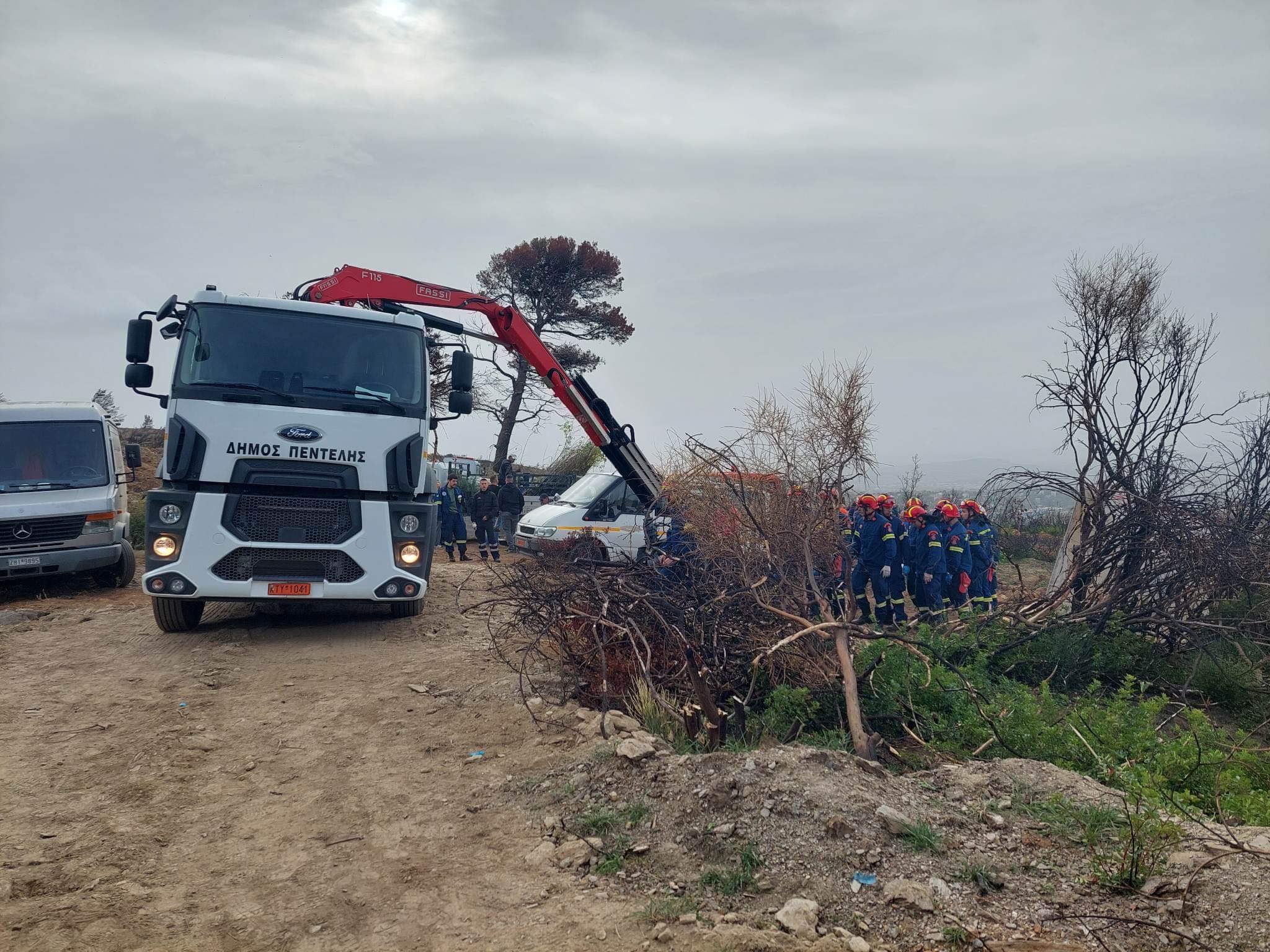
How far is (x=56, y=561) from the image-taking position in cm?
1019

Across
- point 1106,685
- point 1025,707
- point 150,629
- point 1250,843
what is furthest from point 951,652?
point 150,629

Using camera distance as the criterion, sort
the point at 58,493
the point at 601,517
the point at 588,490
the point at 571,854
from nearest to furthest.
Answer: the point at 571,854, the point at 58,493, the point at 601,517, the point at 588,490

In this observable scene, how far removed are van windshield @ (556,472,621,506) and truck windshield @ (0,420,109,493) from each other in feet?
21.8

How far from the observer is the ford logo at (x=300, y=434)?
727 cm

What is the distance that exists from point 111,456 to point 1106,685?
1235cm

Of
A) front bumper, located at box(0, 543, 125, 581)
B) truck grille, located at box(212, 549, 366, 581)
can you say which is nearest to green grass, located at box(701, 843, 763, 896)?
truck grille, located at box(212, 549, 366, 581)

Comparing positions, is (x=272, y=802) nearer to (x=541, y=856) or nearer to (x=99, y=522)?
(x=541, y=856)

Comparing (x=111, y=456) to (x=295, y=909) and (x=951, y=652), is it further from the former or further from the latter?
(x=951, y=652)

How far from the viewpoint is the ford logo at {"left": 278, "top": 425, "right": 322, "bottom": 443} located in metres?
7.27

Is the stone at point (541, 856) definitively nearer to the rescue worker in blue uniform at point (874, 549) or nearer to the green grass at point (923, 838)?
the green grass at point (923, 838)

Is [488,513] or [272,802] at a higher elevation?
[488,513]

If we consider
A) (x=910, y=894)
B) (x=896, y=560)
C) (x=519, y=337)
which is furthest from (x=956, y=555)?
(x=910, y=894)

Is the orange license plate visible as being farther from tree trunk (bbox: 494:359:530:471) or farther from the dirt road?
tree trunk (bbox: 494:359:530:471)

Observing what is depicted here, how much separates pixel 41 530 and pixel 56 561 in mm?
423
